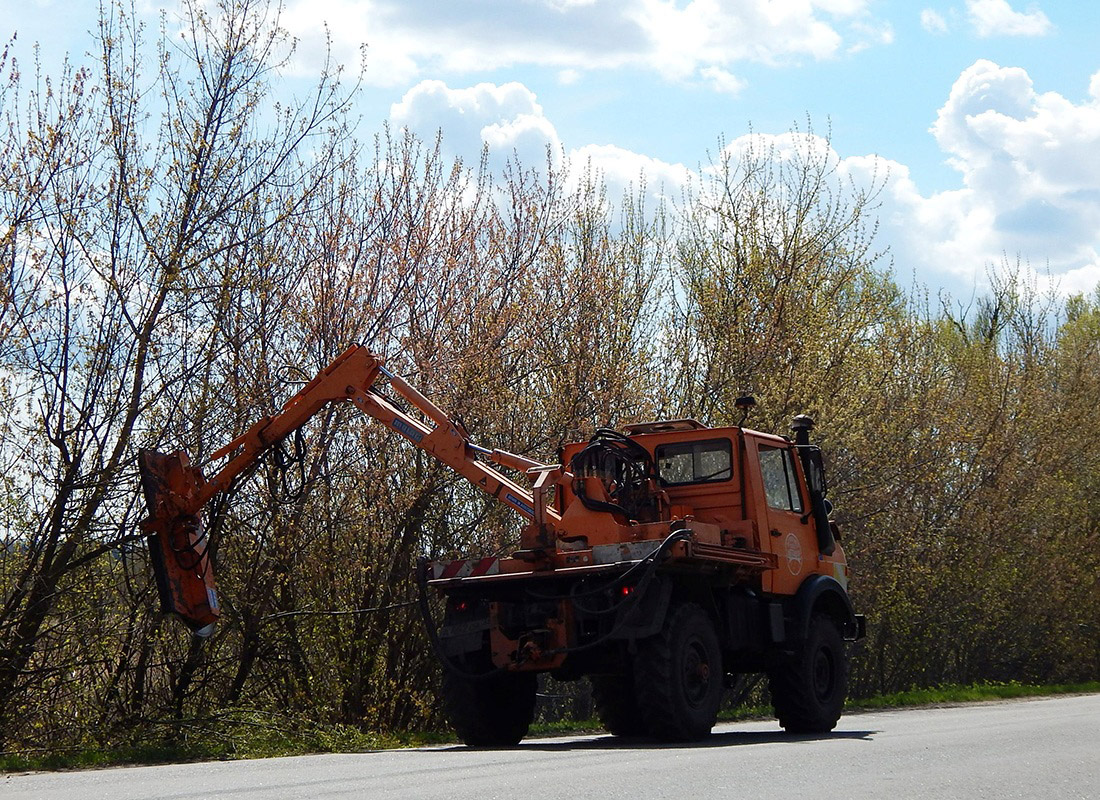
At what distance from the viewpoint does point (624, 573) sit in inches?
481

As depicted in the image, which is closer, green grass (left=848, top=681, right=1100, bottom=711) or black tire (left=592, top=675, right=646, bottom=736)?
black tire (left=592, top=675, right=646, bottom=736)

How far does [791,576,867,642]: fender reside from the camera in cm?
1426

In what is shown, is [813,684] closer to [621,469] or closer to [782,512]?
[782,512]

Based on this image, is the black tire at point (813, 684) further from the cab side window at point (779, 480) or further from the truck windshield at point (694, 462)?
the truck windshield at point (694, 462)

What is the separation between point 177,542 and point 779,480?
614 centimetres

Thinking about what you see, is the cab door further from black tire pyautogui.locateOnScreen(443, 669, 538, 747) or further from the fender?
black tire pyautogui.locateOnScreen(443, 669, 538, 747)

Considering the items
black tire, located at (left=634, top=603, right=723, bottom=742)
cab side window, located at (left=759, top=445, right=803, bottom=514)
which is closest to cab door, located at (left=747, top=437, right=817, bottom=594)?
cab side window, located at (left=759, top=445, right=803, bottom=514)

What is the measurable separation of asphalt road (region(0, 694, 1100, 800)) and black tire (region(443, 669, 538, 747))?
29.0 inches

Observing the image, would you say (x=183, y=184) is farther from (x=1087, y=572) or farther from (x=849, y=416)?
(x=1087, y=572)

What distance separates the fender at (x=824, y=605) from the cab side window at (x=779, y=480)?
32.6 inches

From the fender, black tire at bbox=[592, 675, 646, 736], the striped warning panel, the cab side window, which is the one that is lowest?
black tire at bbox=[592, 675, 646, 736]

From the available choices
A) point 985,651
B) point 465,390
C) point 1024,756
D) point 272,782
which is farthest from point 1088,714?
point 985,651

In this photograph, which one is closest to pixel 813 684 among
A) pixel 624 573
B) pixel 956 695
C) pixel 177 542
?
pixel 624 573

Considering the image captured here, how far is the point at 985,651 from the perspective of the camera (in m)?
32.4
